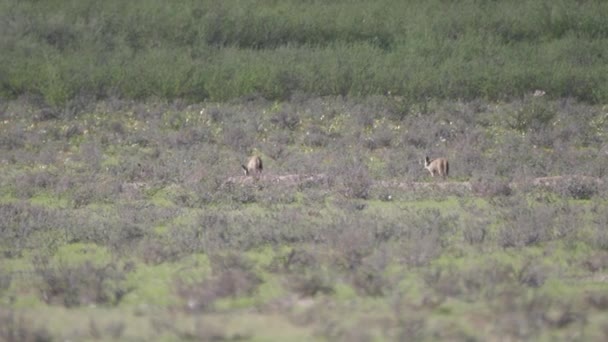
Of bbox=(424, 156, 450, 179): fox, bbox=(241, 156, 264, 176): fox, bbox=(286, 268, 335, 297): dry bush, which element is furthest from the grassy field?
bbox=(424, 156, 450, 179): fox

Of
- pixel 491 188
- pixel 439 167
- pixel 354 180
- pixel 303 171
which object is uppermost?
pixel 491 188

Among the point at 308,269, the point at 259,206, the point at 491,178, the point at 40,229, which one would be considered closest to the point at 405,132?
the point at 491,178

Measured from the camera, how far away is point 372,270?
1184 cm

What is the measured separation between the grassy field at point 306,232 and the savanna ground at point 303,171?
1.7 inches

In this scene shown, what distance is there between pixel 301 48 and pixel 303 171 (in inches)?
710

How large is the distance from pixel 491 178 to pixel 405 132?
25.0 feet

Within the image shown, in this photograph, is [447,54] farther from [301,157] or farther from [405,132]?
[301,157]

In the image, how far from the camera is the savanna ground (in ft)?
34.1

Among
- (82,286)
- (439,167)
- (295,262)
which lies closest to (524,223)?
(295,262)

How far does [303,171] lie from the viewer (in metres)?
21.4

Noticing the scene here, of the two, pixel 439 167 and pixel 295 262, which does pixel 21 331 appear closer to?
pixel 295 262

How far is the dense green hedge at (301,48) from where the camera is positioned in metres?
33.9

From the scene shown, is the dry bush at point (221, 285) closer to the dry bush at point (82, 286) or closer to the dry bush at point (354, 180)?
the dry bush at point (82, 286)

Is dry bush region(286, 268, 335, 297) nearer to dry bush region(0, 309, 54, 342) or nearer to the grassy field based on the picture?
the grassy field
